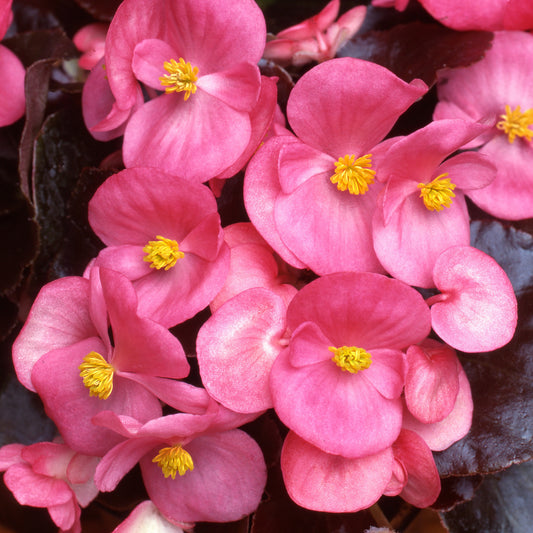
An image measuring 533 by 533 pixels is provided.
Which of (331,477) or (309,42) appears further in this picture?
(309,42)

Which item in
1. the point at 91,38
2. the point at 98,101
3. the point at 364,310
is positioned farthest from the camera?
the point at 91,38

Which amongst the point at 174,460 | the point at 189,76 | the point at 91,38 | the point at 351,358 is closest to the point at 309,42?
the point at 189,76

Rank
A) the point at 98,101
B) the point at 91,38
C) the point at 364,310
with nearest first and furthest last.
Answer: the point at 364,310 → the point at 98,101 → the point at 91,38

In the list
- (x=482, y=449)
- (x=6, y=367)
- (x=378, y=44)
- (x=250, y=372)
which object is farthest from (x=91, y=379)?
(x=378, y=44)

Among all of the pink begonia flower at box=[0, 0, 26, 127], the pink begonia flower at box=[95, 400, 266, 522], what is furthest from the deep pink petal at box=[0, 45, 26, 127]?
the pink begonia flower at box=[95, 400, 266, 522]

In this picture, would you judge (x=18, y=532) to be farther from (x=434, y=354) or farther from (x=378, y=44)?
(x=378, y=44)

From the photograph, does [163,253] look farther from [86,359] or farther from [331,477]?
[331,477]

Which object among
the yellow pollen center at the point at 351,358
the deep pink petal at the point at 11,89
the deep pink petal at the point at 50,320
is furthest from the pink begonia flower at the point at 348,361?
the deep pink petal at the point at 11,89
